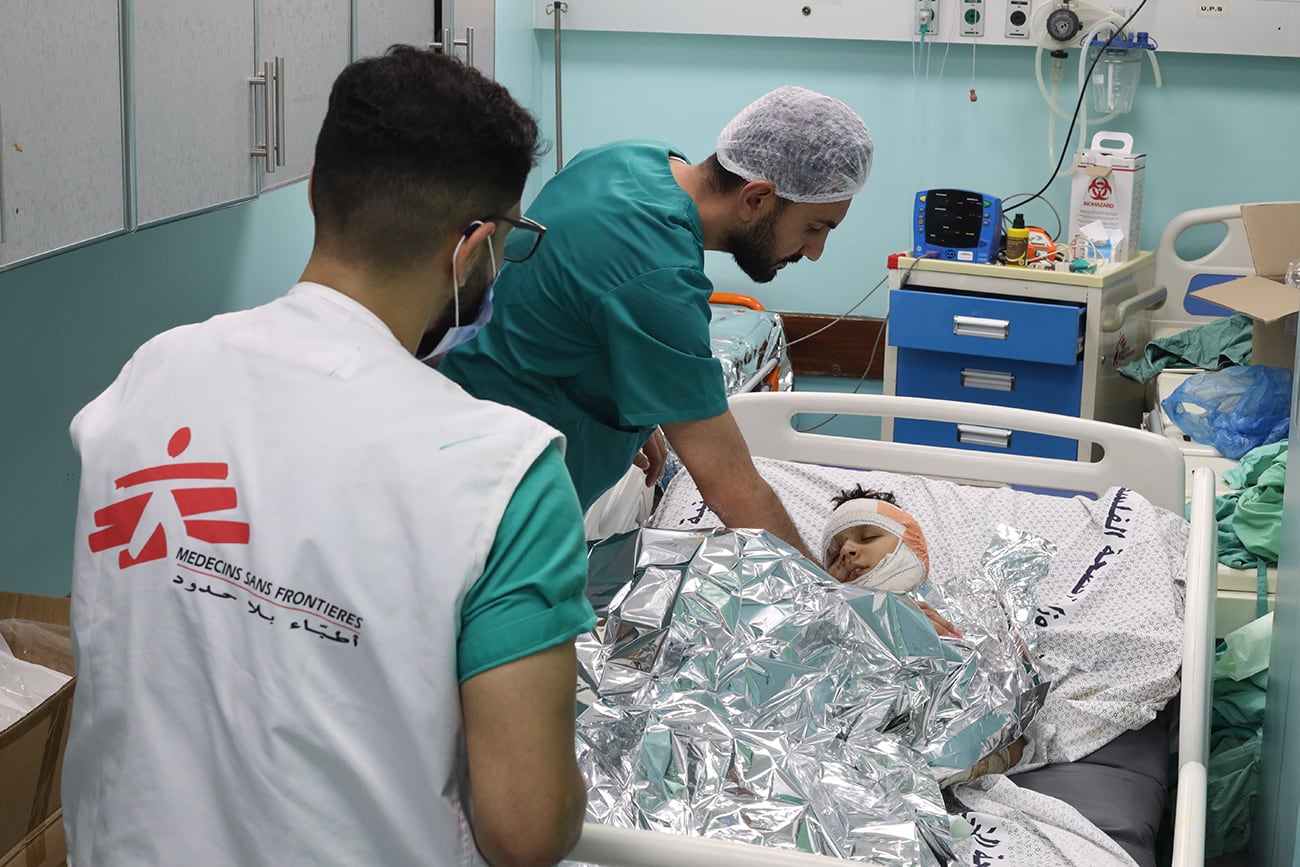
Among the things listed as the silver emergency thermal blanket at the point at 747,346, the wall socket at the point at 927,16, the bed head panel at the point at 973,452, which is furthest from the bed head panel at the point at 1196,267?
the bed head panel at the point at 973,452

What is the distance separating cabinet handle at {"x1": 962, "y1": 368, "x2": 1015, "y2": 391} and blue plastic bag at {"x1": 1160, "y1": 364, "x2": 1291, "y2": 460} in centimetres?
56

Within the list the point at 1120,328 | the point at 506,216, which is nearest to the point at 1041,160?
the point at 1120,328

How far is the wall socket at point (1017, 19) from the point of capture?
4.01m

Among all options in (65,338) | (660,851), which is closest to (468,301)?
(660,851)

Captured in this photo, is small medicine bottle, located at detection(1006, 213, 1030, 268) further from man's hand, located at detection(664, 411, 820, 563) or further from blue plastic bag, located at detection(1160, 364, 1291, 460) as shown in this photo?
man's hand, located at detection(664, 411, 820, 563)

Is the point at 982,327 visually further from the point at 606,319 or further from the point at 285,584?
the point at 285,584

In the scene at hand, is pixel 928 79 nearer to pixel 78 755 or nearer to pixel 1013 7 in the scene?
pixel 1013 7

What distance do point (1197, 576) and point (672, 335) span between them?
36.5 inches

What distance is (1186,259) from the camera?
13.7 ft

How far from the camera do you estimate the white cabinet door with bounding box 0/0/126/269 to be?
1771 mm

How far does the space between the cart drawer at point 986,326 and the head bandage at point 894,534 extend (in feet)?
4.35

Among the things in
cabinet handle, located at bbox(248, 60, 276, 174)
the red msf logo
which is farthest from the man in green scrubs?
the red msf logo

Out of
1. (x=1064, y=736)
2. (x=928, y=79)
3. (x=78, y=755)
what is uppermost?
(x=928, y=79)

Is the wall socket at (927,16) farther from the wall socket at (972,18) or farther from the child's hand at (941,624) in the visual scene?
the child's hand at (941,624)
